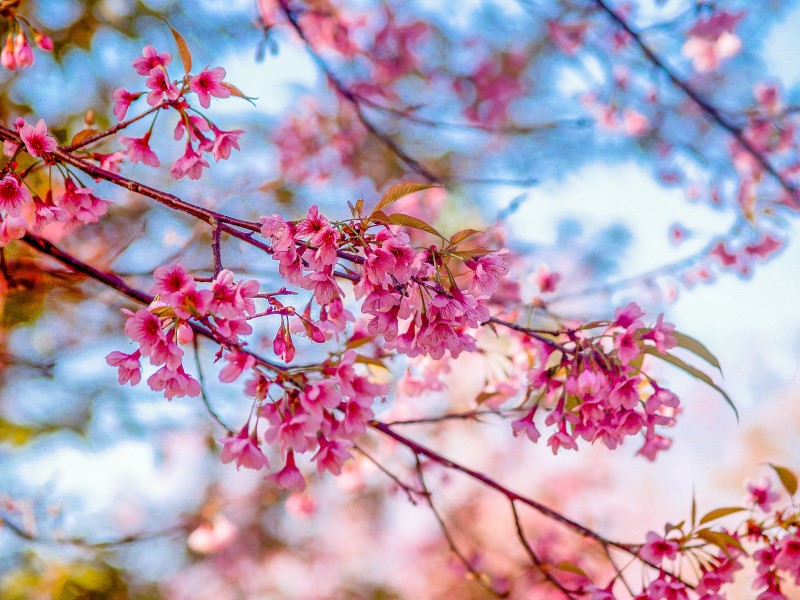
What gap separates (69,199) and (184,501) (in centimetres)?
262

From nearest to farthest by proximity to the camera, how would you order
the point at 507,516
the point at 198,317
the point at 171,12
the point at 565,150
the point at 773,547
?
1. the point at 198,317
2. the point at 773,547
3. the point at 171,12
4. the point at 565,150
5. the point at 507,516

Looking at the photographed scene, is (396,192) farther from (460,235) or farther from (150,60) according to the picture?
(150,60)

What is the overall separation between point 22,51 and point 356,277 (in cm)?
73

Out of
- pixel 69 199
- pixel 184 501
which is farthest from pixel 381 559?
pixel 69 199

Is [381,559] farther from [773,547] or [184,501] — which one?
[773,547]

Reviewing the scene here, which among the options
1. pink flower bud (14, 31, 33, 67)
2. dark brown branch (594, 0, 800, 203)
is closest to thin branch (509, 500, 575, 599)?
pink flower bud (14, 31, 33, 67)

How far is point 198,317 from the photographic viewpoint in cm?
60

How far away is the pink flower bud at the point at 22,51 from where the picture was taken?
103 cm

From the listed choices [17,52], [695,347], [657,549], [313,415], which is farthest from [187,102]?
[657,549]

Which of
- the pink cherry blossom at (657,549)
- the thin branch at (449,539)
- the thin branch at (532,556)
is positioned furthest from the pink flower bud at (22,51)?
the pink cherry blossom at (657,549)

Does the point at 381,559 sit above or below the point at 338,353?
above

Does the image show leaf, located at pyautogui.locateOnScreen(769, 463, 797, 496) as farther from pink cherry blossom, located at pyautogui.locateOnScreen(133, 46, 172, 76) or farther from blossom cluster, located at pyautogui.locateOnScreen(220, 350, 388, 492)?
pink cherry blossom, located at pyautogui.locateOnScreen(133, 46, 172, 76)

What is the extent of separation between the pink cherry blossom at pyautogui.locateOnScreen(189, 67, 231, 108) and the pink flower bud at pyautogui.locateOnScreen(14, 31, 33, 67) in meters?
0.51

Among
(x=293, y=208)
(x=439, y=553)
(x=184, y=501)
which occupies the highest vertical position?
(x=293, y=208)
